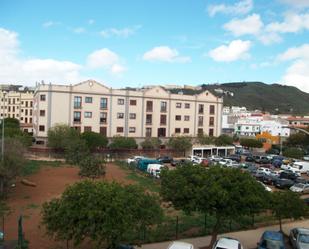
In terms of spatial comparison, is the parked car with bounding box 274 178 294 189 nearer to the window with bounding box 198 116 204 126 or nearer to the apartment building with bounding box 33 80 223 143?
the apartment building with bounding box 33 80 223 143

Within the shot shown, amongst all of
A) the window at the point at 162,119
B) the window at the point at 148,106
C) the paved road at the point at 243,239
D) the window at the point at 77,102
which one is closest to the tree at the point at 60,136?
the window at the point at 77,102

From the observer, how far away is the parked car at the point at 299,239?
70.4ft

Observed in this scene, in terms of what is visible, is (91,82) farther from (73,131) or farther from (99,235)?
(99,235)

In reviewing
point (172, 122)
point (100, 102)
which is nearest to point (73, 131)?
point (100, 102)

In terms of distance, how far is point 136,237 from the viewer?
2156 cm

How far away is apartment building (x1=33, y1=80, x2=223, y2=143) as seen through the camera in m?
69.3

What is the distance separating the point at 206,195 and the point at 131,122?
57237 mm

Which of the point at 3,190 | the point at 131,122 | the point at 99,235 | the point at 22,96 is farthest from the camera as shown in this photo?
the point at 22,96

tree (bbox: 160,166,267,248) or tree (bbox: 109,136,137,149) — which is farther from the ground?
tree (bbox: 109,136,137,149)

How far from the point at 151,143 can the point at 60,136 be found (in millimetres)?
17902


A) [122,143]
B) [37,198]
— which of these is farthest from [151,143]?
[37,198]

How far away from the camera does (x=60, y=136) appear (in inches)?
2459

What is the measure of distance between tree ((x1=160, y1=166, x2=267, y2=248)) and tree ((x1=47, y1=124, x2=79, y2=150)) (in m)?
42.5

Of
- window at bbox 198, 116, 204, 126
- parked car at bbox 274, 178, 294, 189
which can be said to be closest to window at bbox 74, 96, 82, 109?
window at bbox 198, 116, 204, 126
